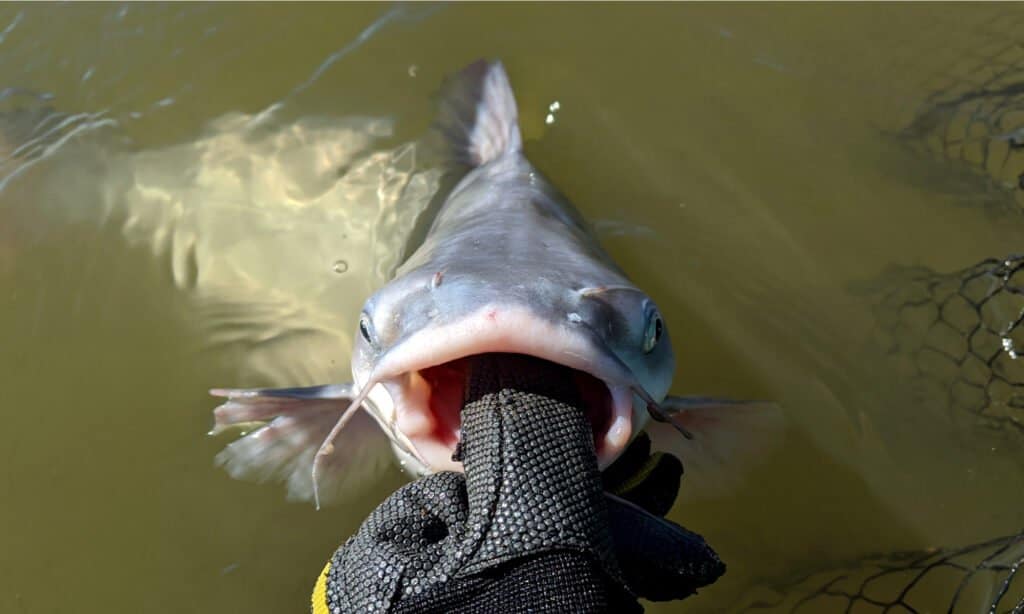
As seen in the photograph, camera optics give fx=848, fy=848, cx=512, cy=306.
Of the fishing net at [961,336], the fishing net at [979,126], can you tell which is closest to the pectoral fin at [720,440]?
the fishing net at [961,336]

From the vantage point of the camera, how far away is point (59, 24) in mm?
4664


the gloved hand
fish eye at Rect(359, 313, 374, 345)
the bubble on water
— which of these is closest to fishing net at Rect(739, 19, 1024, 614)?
the gloved hand

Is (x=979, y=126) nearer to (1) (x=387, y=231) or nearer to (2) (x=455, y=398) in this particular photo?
(1) (x=387, y=231)

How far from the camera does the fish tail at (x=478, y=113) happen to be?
3752 millimetres

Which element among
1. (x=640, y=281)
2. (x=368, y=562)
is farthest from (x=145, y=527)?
(x=640, y=281)

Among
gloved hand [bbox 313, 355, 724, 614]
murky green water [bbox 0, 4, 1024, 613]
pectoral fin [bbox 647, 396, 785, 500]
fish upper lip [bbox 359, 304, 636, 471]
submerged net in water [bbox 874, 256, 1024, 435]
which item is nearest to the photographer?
gloved hand [bbox 313, 355, 724, 614]

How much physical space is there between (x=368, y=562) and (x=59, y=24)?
13.9 feet

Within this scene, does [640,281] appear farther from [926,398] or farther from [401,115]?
[401,115]

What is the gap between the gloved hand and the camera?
1616 mm

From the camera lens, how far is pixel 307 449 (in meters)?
2.85

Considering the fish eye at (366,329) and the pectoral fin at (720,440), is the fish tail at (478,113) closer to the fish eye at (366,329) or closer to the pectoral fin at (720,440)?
the pectoral fin at (720,440)

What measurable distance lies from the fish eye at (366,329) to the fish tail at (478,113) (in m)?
1.65

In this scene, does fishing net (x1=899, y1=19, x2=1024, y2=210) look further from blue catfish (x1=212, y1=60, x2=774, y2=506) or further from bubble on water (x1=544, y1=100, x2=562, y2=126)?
blue catfish (x1=212, y1=60, x2=774, y2=506)

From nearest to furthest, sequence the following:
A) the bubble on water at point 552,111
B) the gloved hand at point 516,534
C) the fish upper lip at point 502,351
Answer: the gloved hand at point 516,534 < the fish upper lip at point 502,351 < the bubble on water at point 552,111
